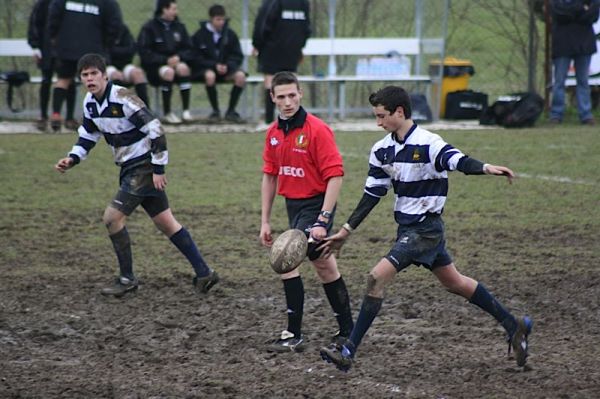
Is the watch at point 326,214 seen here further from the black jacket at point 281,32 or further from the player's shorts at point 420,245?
the black jacket at point 281,32

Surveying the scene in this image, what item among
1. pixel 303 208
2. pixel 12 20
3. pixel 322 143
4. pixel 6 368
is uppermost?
pixel 12 20

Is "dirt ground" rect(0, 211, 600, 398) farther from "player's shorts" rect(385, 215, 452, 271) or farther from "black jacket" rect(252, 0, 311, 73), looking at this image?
"black jacket" rect(252, 0, 311, 73)

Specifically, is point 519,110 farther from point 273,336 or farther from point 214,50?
point 273,336

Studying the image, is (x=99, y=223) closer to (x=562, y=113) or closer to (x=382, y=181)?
(x=382, y=181)

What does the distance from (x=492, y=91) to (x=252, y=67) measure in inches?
192

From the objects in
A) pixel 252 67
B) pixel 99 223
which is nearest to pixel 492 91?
pixel 252 67

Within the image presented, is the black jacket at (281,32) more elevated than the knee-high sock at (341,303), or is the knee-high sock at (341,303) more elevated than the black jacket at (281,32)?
the black jacket at (281,32)

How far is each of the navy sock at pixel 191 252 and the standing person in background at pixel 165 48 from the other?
374 inches

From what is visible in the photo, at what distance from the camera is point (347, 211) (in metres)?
11.5

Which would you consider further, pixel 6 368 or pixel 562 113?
pixel 562 113

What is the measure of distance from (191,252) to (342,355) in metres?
2.56

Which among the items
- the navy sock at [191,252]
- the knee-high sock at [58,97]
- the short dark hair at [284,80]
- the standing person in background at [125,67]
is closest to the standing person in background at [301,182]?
the short dark hair at [284,80]

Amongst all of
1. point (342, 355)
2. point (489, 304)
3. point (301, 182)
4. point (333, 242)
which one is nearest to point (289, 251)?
point (333, 242)

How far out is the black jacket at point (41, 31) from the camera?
56.3 feet
